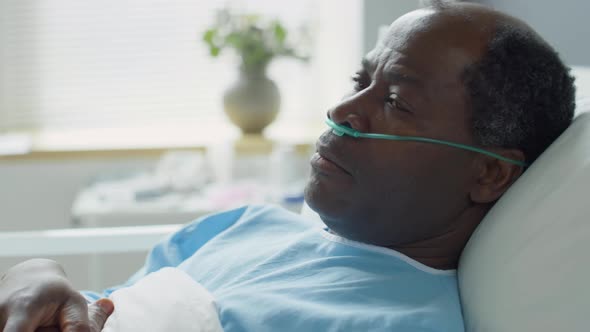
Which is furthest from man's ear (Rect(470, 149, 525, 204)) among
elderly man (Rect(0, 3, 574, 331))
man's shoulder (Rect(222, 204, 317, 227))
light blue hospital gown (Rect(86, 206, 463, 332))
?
man's shoulder (Rect(222, 204, 317, 227))

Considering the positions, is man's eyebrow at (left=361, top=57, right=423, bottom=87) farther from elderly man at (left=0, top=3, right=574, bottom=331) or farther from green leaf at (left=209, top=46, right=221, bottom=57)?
green leaf at (left=209, top=46, right=221, bottom=57)

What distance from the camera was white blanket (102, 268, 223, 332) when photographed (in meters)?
1.17

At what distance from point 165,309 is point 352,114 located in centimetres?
43

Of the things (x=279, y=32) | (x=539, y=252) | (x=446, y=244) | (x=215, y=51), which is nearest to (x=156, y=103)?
(x=215, y=51)

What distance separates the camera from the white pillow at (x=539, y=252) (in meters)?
1.06

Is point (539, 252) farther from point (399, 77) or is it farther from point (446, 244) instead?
point (399, 77)

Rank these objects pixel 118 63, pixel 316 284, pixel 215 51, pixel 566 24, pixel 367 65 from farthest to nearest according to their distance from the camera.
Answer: pixel 118 63 < pixel 215 51 < pixel 566 24 < pixel 367 65 < pixel 316 284

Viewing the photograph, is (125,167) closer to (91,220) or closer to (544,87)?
(91,220)

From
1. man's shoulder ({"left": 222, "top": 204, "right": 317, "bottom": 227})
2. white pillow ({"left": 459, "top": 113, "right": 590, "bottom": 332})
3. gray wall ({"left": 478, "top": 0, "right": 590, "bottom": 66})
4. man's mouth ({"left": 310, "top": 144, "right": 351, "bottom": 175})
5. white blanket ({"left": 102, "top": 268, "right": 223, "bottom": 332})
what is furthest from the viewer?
gray wall ({"left": 478, "top": 0, "right": 590, "bottom": 66})

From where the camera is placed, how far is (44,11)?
3.43m

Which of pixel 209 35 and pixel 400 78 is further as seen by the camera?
pixel 209 35

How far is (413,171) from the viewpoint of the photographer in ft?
4.16

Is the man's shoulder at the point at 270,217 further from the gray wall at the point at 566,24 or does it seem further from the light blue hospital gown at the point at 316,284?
the gray wall at the point at 566,24

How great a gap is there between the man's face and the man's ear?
0.01 m
